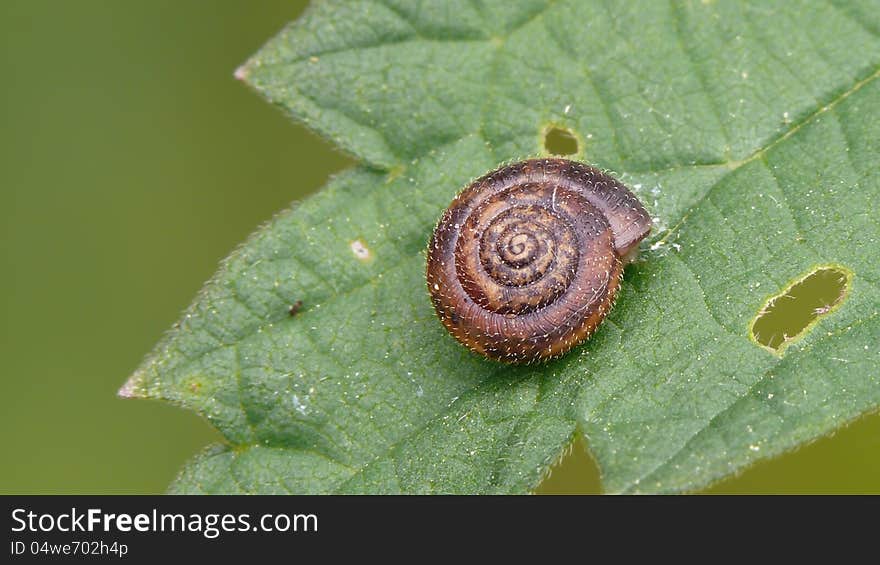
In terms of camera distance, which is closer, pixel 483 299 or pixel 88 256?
pixel 483 299

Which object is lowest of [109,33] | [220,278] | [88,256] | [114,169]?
[220,278]

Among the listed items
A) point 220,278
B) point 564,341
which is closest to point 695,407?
point 564,341

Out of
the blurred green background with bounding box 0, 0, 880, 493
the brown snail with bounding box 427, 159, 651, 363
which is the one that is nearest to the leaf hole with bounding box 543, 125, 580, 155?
the brown snail with bounding box 427, 159, 651, 363

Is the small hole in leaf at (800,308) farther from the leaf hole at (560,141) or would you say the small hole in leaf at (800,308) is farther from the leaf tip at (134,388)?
the leaf tip at (134,388)

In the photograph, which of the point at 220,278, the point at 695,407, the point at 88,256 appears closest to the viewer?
the point at 695,407

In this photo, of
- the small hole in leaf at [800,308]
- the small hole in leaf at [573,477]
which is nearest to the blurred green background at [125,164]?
the small hole in leaf at [573,477]

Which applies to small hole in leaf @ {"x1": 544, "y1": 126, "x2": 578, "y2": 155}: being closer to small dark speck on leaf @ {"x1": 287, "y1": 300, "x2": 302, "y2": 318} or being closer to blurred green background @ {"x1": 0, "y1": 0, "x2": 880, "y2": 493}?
small dark speck on leaf @ {"x1": 287, "y1": 300, "x2": 302, "y2": 318}

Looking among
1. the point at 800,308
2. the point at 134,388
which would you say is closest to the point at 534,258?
the point at 800,308

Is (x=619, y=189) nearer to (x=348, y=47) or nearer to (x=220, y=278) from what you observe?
(x=348, y=47)
